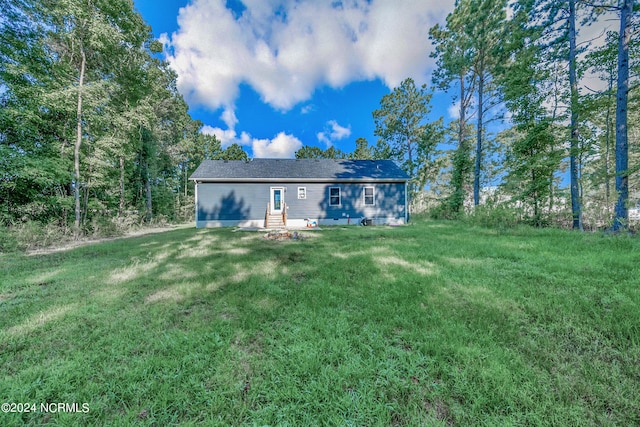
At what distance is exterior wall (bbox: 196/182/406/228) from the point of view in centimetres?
1267

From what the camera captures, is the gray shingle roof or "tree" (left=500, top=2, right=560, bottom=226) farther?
the gray shingle roof

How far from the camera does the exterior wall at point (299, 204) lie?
12.7 metres

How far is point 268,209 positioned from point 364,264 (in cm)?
926

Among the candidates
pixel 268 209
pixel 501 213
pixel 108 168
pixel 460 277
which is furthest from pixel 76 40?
pixel 501 213

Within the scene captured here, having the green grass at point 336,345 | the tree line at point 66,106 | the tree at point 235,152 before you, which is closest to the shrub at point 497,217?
the green grass at point 336,345

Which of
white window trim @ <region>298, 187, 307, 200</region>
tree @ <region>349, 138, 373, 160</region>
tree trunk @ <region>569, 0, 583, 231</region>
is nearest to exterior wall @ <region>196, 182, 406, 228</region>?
white window trim @ <region>298, 187, 307, 200</region>

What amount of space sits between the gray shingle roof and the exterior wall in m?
0.41

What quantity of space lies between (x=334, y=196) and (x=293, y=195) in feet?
8.30

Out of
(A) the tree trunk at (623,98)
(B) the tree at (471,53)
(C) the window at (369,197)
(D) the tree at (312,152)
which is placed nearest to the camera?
(A) the tree trunk at (623,98)

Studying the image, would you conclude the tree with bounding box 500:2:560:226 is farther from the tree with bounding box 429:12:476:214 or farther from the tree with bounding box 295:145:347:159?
the tree with bounding box 295:145:347:159

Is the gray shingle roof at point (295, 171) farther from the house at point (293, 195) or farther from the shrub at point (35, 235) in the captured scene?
the shrub at point (35, 235)

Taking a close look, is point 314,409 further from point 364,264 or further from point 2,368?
point 364,264

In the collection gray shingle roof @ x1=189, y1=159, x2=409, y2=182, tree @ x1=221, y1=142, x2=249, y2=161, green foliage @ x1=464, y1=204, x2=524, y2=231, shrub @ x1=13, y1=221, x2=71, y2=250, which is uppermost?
tree @ x1=221, y1=142, x2=249, y2=161

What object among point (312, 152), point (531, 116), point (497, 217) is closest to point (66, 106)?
point (497, 217)
